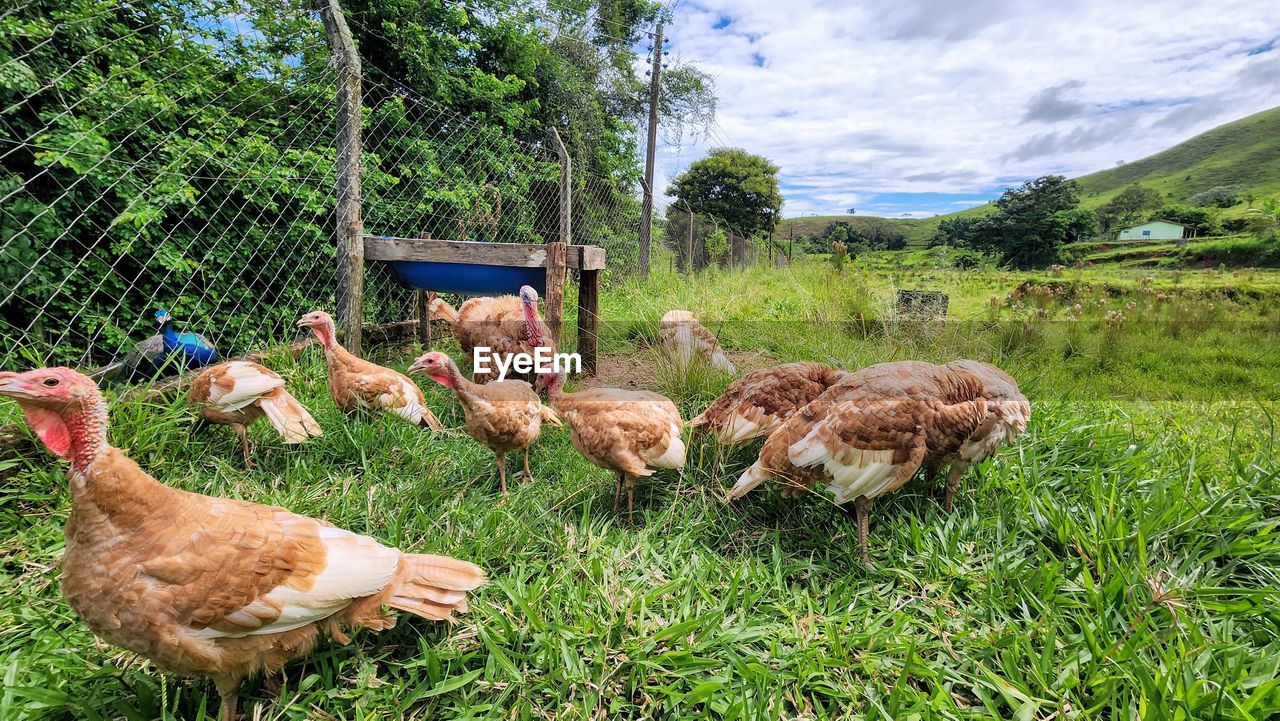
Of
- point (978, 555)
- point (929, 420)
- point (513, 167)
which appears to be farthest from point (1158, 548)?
point (513, 167)

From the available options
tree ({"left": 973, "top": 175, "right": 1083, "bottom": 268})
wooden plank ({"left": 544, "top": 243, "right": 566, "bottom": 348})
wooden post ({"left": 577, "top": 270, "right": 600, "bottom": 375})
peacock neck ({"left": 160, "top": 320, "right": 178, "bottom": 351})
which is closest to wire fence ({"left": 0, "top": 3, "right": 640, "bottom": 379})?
peacock neck ({"left": 160, "top": 320, "right": 178, "bottom": 351})

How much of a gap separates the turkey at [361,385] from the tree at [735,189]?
1927 centimetres

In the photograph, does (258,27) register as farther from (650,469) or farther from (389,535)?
(650,469)

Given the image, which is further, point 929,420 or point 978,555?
point 978,555

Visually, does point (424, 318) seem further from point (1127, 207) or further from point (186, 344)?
point (1127, 207)

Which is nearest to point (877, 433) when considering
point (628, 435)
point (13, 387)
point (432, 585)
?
point (628, 435)

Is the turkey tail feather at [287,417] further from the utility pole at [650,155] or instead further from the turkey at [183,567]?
the utility pole at [650,155]

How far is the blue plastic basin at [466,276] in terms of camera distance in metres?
3.84

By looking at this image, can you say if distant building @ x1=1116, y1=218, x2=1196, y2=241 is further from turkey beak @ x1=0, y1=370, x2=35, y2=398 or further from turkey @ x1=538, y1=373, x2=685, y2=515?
turkey beak @ x1=0, y1=370, x2=35, y2=398

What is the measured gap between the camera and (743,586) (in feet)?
6.27

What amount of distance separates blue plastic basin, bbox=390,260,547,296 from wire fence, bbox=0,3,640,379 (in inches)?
23.5

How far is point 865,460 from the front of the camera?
1.81 meters

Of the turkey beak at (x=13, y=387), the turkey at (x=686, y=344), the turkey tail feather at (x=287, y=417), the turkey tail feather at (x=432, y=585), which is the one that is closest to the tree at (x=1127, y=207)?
the turkey at (x=686, y=344)

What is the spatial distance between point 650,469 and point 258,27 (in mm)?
4335
